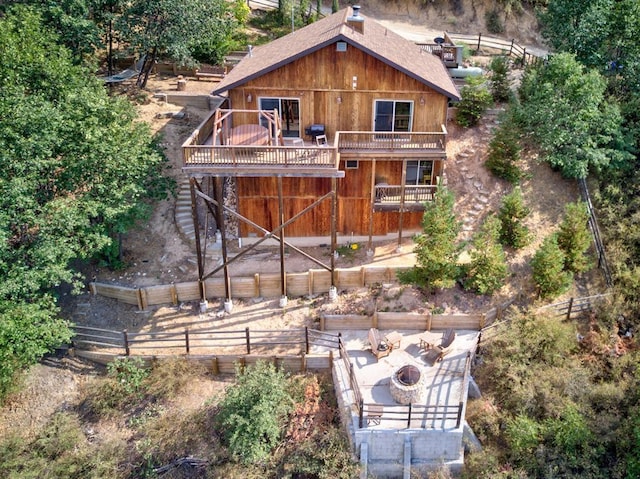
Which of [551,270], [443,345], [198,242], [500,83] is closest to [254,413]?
[443,345]

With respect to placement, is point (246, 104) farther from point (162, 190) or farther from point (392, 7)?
point (392, 7)

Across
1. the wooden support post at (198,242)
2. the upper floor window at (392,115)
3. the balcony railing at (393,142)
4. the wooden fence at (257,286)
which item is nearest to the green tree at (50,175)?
the wooden support post at (198,242)

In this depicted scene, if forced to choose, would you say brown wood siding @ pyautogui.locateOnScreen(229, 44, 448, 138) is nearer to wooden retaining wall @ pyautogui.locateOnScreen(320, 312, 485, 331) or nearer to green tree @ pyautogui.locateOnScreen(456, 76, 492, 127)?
green tree @ pyautogui.locateOnScreen(456, 76, 492, 127)

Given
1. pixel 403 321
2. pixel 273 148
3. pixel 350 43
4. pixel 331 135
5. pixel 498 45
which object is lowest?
pixel 403 321

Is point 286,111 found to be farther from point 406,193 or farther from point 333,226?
point 406,193

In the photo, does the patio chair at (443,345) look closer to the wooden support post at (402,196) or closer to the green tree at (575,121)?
the wooden support post at (402,196)

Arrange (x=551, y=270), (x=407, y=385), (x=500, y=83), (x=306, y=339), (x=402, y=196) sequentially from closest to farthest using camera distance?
(x=407, y=385), (x=306, y=339), (x=551, y=270), (x=402, y=196), (x=500, y=83)
